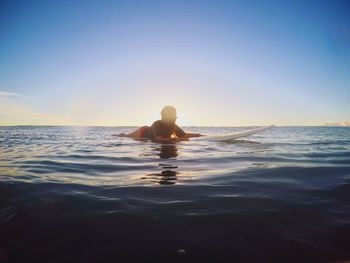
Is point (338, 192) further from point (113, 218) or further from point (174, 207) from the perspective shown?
point (113, 218)

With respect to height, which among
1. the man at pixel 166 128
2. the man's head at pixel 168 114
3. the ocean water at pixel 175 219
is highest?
the man's head at pixel 168 114

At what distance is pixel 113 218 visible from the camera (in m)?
2.29

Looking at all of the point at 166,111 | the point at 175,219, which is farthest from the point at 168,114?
the point at 175,219

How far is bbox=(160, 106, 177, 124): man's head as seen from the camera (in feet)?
37.3

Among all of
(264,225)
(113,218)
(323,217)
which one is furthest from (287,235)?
(113,218)

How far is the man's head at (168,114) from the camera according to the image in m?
11.4

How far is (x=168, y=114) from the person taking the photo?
1139 centimetres

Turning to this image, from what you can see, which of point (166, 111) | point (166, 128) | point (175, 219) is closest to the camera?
point (175, 219)

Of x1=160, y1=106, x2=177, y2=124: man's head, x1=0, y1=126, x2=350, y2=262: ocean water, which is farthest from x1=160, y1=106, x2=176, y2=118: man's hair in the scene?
x1=0, y1=126, x2=350, y2=262: ocean water

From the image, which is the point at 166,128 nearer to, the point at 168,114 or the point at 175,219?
the point at 168,114

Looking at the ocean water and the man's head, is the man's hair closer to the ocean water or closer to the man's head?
the man's head

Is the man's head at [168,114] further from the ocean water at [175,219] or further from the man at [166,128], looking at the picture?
the ocean water at [175,219]

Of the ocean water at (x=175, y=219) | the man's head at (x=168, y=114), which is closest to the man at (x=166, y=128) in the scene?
the man's head at (x=168, y=114)

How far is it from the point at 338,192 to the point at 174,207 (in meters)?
2.33
